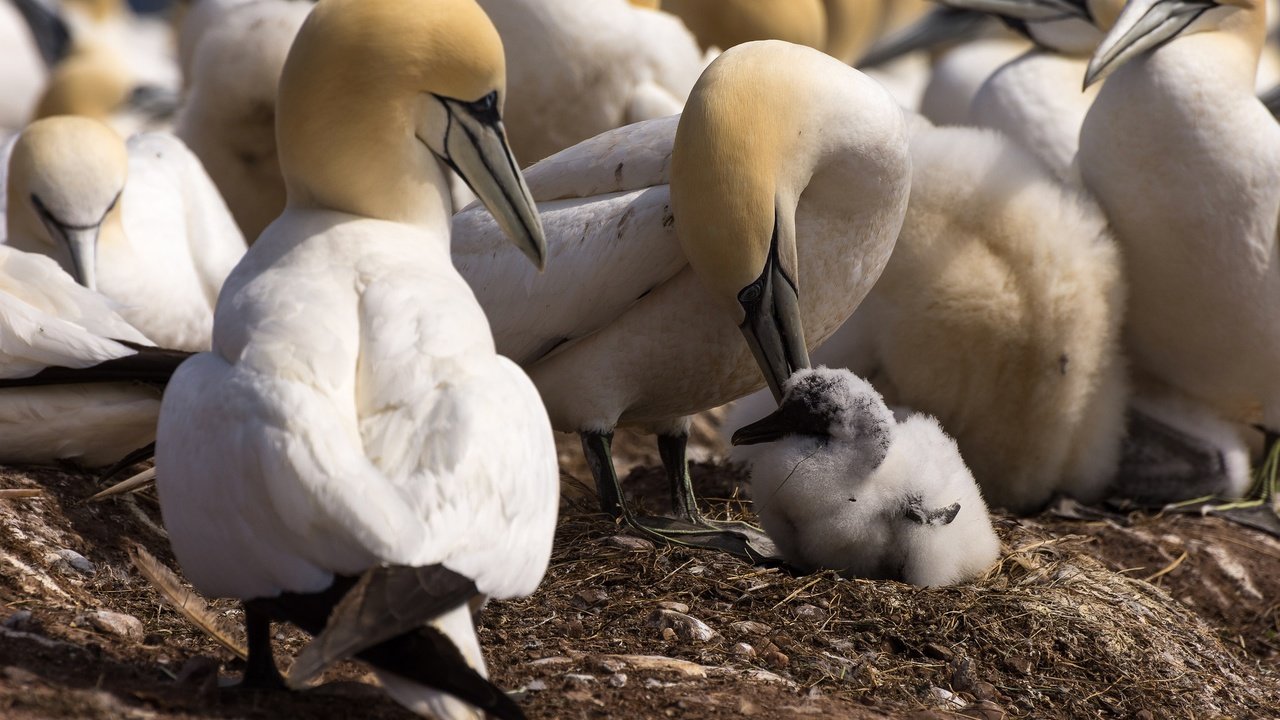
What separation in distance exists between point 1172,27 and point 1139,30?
0.51ft

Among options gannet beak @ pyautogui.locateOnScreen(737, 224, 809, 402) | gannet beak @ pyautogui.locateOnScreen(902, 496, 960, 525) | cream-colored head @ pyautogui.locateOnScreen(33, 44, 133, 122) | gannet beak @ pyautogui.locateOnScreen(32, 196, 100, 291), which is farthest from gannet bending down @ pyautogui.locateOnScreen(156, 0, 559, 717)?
cream-colored head @ pyautogui.locateOnScreen(33, 44, 133, 122)

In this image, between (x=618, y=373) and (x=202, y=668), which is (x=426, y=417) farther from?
(x=618, y=373)

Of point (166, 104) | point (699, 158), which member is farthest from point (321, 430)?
point (166, 104)

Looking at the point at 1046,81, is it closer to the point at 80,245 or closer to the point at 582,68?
the point at 582,68

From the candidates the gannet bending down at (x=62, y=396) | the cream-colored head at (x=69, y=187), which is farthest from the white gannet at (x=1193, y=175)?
the cream-colored head at (x=69, y=187)

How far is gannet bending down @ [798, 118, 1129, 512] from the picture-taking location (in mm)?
5180

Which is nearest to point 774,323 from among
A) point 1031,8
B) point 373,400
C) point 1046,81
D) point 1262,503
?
point 373,400

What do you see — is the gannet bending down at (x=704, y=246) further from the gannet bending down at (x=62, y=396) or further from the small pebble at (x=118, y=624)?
the small pebble at (x=118, y=624)

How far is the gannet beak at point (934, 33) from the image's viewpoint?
11.4 m

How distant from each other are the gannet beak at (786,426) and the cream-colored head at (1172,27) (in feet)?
6.13

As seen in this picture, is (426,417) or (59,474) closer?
(426,417)

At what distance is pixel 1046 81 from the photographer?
21.7 ft

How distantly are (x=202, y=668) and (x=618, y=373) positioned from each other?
1.53 m

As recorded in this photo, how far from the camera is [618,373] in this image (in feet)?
14.0
